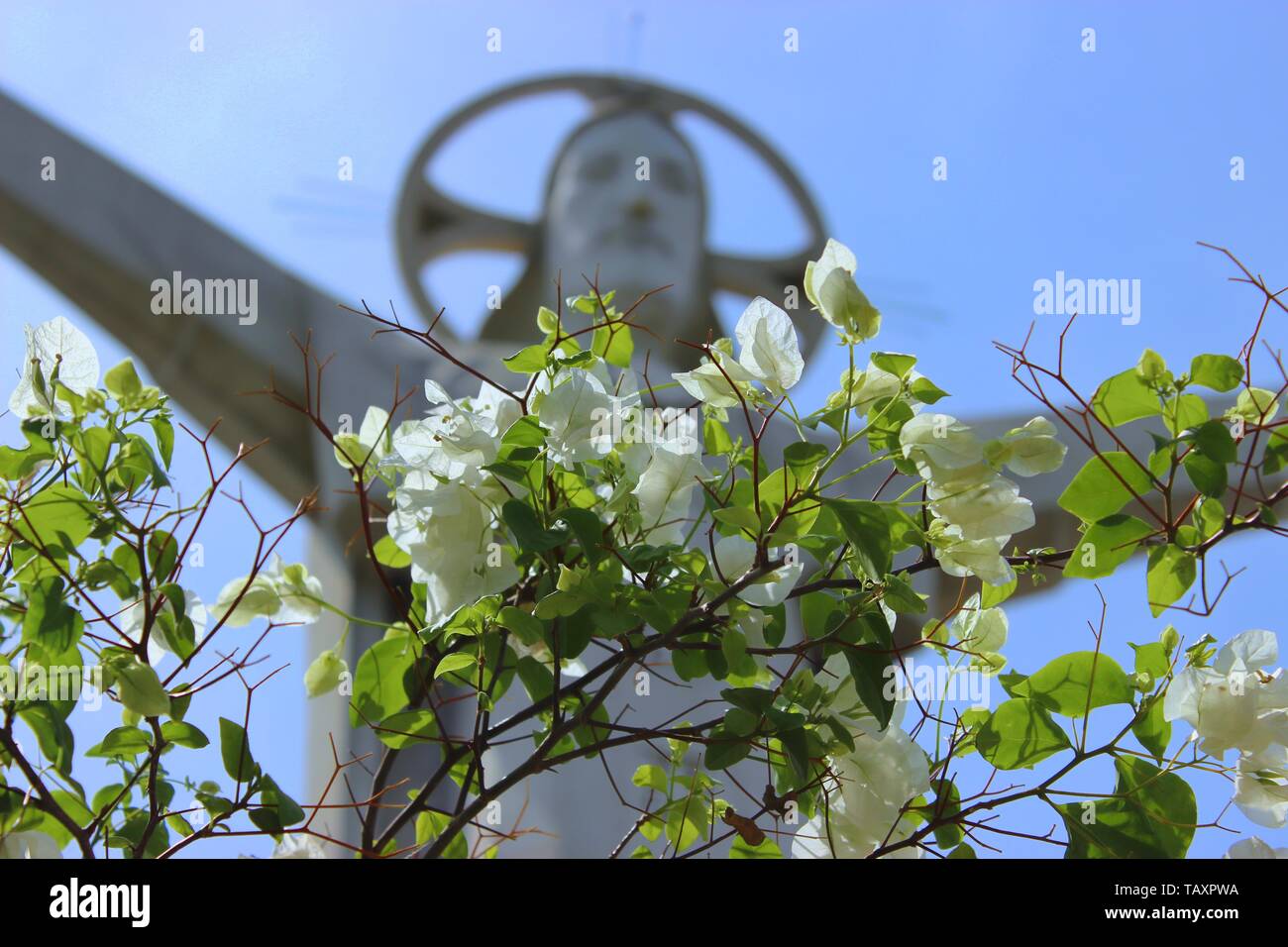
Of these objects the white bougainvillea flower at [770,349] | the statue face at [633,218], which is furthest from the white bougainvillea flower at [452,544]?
the statue face at [633,218]

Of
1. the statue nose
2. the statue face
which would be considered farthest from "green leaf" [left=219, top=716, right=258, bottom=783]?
the statue nose

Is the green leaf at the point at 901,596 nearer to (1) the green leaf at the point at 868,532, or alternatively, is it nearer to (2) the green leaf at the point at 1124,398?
(1) the green leaf at the point at 868,532

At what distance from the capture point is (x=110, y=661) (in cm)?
47

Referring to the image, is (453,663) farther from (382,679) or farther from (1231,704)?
(1231,704)

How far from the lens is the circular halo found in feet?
9.92

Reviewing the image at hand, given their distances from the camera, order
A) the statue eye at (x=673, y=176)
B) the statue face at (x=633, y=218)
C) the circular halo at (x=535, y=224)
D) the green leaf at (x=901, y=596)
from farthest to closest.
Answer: the circular halo at (x=535, y=224) < the statue eye at (x=673, y=176) < the statue face at (x=633, y=218) < the green leaf at (x=901, y=596)

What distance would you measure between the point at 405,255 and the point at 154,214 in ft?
2.40

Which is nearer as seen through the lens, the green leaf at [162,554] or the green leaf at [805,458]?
the green leaf at [805,458]

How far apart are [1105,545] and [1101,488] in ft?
0.08

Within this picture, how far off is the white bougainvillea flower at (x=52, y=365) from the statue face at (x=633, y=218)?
2.15 meters

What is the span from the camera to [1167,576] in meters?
0.49

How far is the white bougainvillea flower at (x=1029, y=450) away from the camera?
0.46 meters

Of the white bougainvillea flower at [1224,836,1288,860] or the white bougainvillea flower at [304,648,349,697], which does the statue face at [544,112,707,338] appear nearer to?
the white bougainvillea flower at [304,648,349,697]
